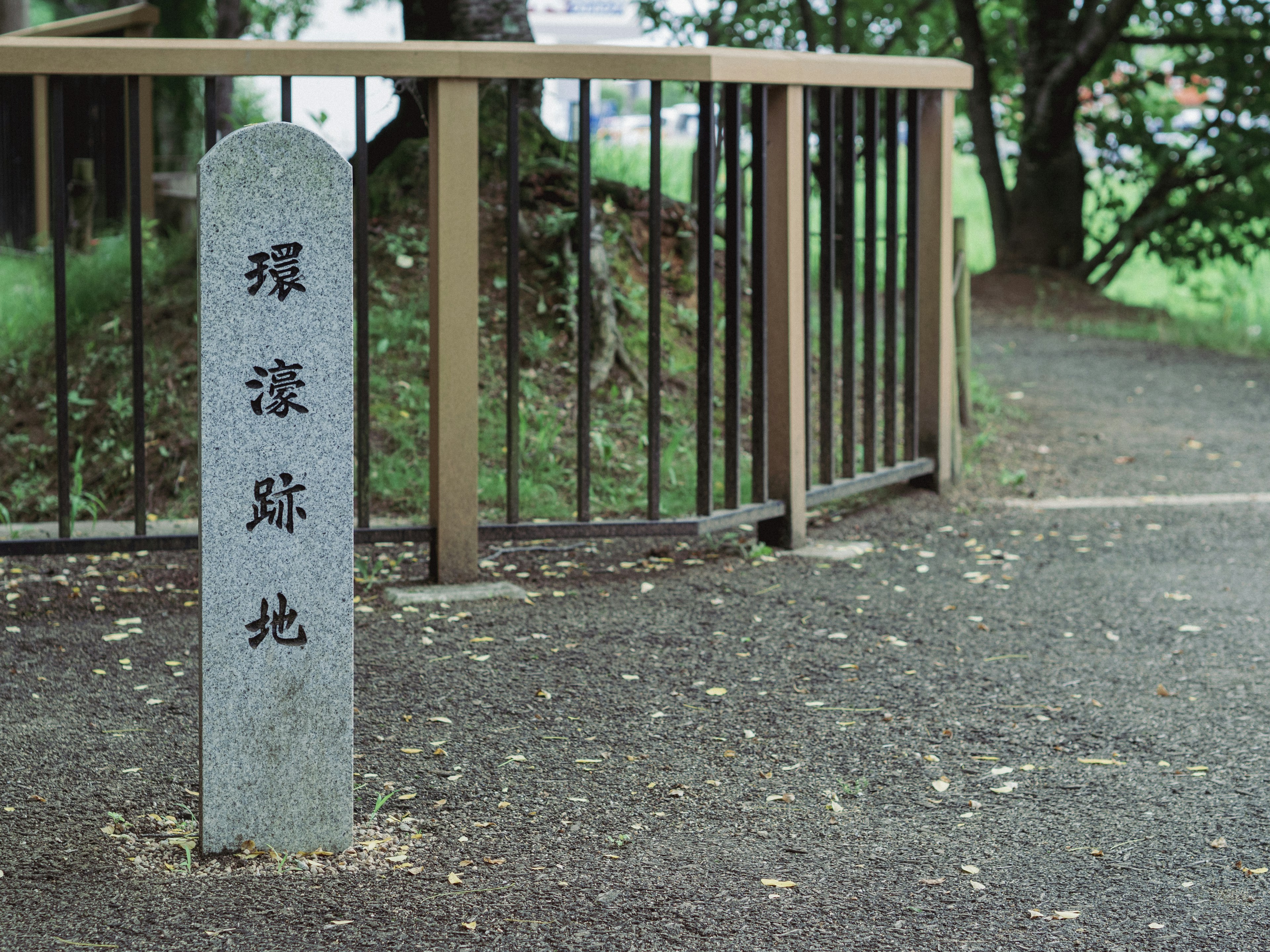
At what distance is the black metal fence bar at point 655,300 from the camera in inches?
204

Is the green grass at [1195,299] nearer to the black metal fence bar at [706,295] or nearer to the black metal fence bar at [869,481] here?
the black metal fence bar at [869,481]

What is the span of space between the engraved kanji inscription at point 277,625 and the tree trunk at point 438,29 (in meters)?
5.06

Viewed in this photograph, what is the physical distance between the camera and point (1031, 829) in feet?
10.6

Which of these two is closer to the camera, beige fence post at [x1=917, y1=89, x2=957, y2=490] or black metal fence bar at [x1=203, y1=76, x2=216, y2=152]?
black metal fence bar at [x1=203, y1=76, x2=216, y2=152]

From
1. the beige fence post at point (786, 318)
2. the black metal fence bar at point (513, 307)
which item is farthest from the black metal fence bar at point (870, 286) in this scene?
the black metal fence bar at point (513, 307)

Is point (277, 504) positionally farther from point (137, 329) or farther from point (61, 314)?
point (61, 314)

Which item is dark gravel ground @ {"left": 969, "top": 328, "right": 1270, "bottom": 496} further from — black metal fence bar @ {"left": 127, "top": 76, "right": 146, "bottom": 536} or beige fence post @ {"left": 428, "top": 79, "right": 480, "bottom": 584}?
black metal fence bar @ {"left": 127, "top": 76, "right": 146, "bottom": 536}

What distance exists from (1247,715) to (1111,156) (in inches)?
463

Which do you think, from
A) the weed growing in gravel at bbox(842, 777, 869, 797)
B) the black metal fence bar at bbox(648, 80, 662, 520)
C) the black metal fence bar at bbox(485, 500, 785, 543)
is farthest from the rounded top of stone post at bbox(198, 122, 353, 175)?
the black metal fence bar at bbox(648, 80, 662, 520)

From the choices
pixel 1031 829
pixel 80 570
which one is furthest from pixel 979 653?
pixel 80 570

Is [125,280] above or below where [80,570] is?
above

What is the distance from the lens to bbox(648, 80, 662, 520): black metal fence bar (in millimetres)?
5180

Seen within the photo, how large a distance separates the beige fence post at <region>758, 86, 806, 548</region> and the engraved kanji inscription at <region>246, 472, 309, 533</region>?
312cm

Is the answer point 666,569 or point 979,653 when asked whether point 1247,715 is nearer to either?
point 979,653
